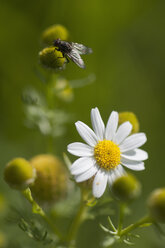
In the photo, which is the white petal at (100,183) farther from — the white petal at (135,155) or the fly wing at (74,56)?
the fly wing at (74,56)

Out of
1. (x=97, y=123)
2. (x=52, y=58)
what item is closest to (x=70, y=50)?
(x=52, y=58)

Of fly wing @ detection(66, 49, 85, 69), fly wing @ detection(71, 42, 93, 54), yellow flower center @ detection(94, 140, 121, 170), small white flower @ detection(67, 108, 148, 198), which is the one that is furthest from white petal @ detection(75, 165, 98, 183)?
fly wing @ detection(71, 42, 93, 54)

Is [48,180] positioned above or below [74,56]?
below

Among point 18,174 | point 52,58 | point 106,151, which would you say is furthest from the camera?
point 52,58

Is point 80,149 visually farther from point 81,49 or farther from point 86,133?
point 81,49

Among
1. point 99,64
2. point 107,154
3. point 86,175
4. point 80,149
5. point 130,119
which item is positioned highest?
point 99,64

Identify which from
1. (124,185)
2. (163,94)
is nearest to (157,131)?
(163,94)
